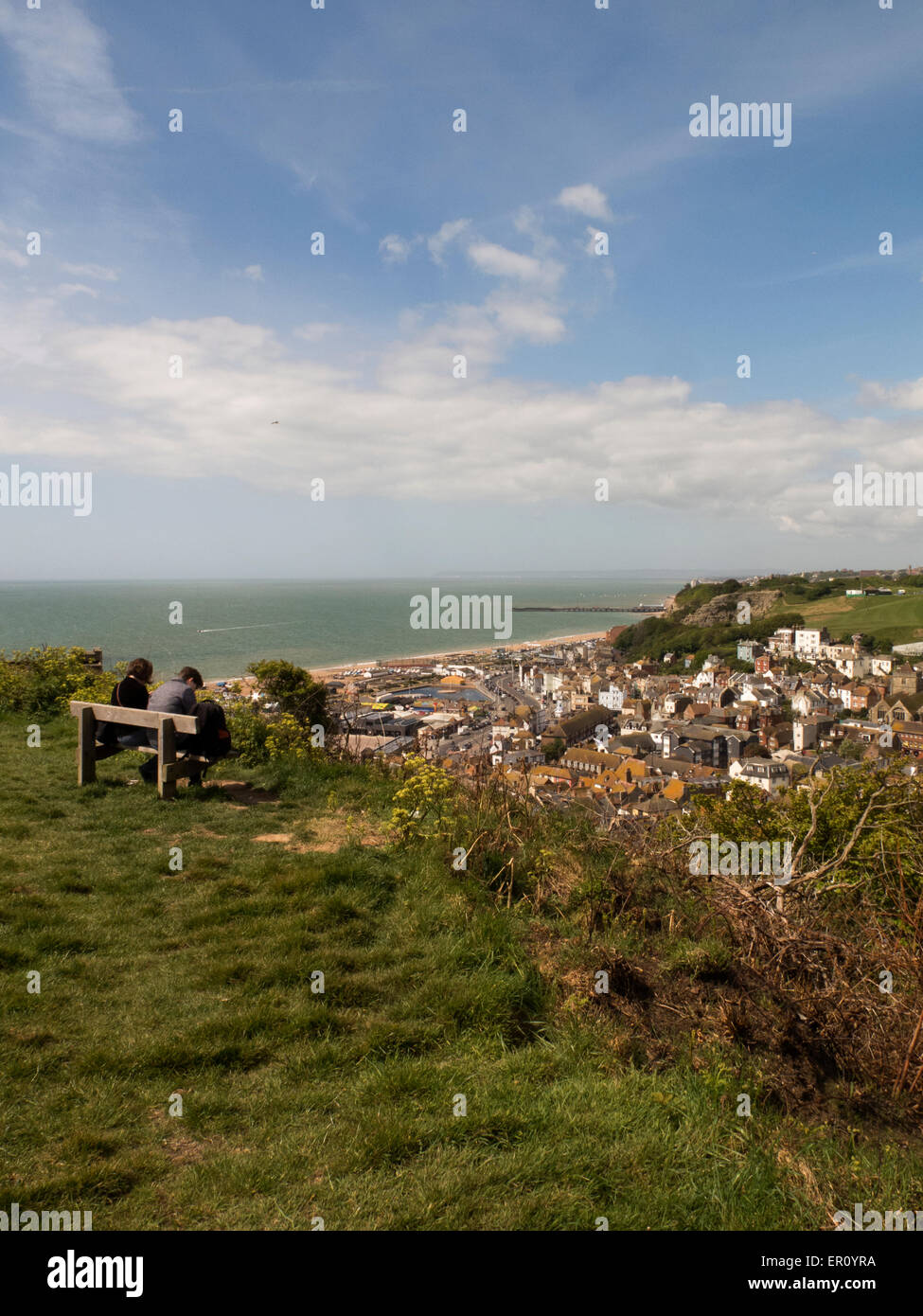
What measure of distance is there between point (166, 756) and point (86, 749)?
1.26 metres

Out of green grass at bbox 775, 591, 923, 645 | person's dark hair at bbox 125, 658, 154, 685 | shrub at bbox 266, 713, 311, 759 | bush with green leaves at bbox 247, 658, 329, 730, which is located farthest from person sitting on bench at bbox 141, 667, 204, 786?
green grass at bbox 775, 591, 923, 645

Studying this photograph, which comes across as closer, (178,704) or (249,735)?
(178,704)

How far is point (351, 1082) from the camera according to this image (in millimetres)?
3328

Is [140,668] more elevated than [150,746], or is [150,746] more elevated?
[140,668]

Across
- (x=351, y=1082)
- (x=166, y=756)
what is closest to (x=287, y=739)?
(x=166, y=756)

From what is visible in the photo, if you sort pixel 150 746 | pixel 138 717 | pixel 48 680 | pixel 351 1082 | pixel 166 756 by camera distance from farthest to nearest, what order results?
pixel 48 680
pixel 150 746
pixel 138 717
pixel 166 756
pixel 351 1082

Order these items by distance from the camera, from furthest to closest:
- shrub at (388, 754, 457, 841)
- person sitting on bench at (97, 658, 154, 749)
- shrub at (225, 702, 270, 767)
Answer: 1. shrub at (225, 702, 270, 767)
2. person sitting on bench at (97, 658, 154, 749)
3. shrub at (388, 754, 457, 841)

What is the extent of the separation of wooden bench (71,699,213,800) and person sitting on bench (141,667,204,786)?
0.10 m

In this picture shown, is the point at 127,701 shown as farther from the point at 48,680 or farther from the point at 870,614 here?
the point at 870,614

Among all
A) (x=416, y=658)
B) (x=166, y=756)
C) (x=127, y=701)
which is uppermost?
(x=127, y=701)

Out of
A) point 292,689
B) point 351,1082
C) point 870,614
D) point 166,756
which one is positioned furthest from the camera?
point 870,614

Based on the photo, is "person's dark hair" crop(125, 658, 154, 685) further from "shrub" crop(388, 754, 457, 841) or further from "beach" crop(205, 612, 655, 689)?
"shrub" crop(388, 754, 457, 841)

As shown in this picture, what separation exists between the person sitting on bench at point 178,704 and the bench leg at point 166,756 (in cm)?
33

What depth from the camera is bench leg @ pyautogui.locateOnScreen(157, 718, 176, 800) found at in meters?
7.36
